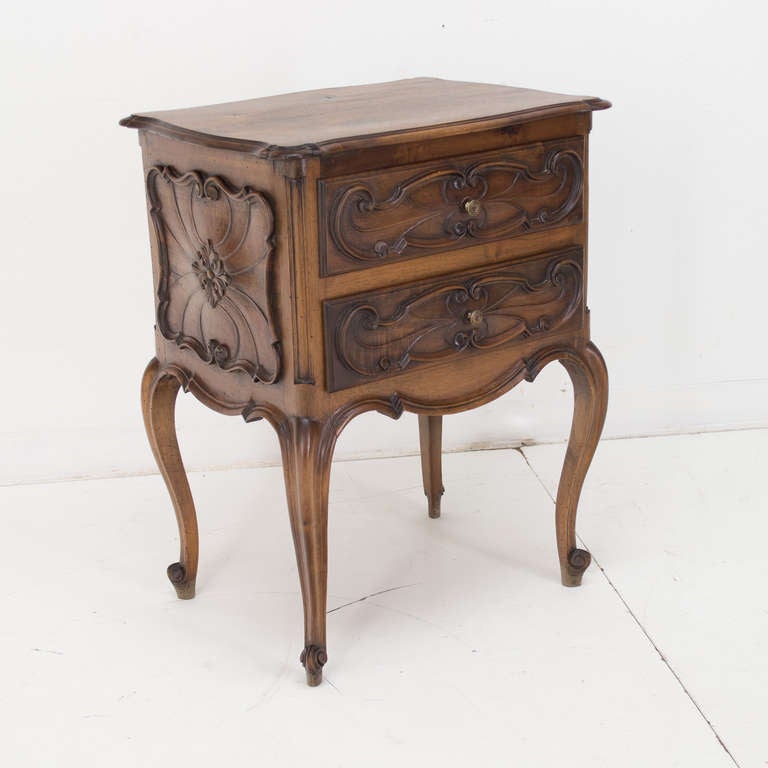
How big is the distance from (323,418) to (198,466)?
115cm

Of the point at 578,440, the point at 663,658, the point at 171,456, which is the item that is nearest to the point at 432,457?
the point at 578,440

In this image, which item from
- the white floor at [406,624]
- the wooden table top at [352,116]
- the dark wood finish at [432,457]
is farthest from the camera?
the dark wood finish at [432,457]

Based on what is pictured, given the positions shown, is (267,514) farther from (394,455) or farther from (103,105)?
(103,105)

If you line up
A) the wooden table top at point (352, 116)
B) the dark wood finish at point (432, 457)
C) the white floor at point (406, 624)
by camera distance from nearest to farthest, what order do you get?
the wooden table top at point (352, 116) → the white floor at point (406, 624) → the dark wood finish at point (432, 457)

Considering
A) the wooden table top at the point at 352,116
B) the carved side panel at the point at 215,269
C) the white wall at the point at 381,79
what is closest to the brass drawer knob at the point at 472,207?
the wooden table top at the point at 352,116

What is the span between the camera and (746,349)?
327 centimetres

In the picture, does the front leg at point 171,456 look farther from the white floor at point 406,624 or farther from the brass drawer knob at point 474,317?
the brass drawer knob at point 474,317

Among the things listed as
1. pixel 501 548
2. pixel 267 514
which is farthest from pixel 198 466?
pixel 501 548

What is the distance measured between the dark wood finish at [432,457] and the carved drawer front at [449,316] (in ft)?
1.77

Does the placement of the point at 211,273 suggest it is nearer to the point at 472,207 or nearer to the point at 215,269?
the point at 215,269

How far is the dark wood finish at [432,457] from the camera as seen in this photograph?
9.11 feet

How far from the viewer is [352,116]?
2166 millimetres

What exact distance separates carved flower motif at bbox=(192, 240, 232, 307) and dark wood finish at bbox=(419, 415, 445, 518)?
0.74 m

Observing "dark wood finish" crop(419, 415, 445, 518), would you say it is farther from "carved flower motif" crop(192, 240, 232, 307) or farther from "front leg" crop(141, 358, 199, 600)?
"carved flower motif" crop(192, 240, 232, 307)
